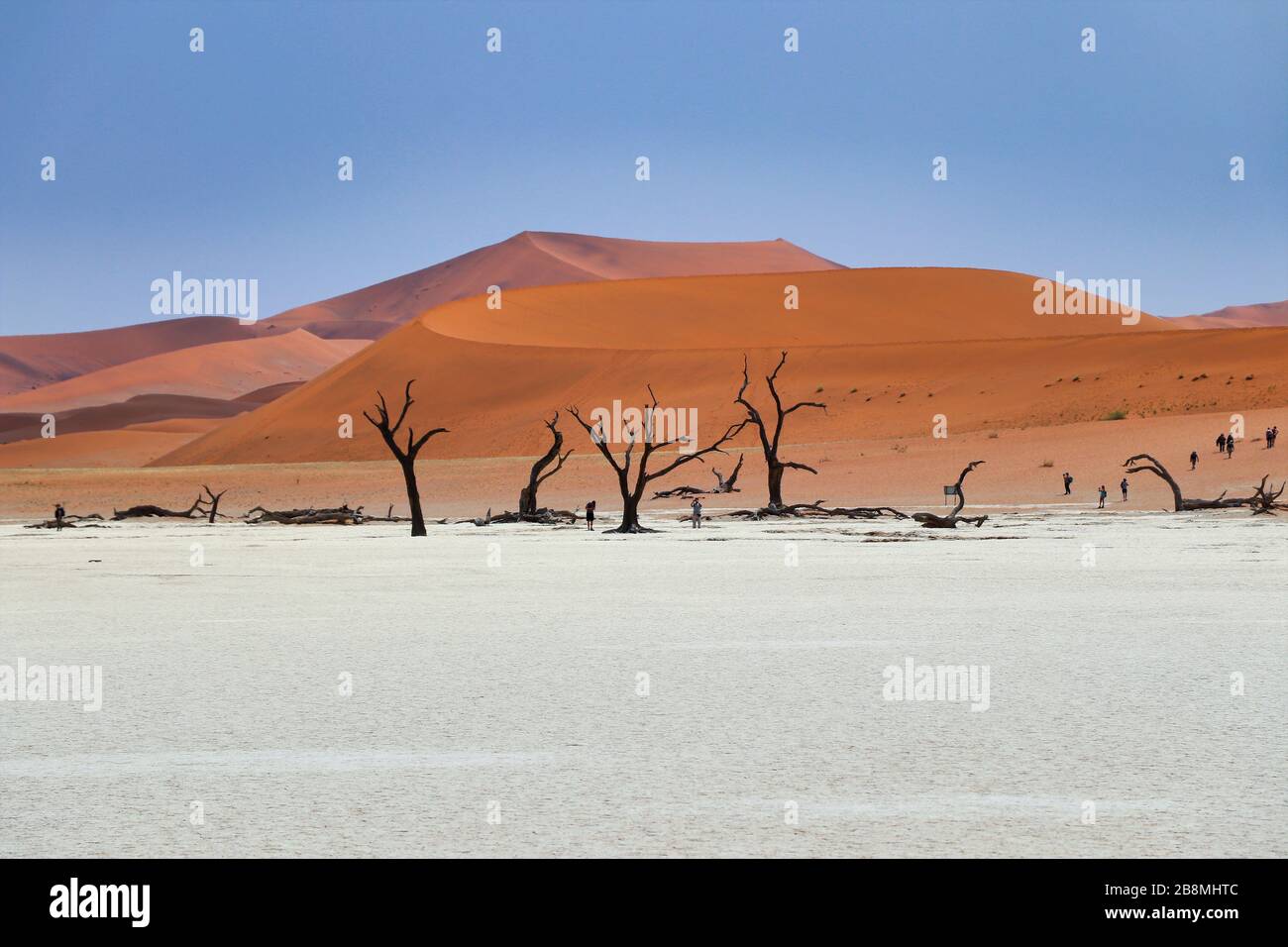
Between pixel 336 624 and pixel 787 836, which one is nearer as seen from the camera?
pixel 787 836

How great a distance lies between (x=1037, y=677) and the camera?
10891 millimetres

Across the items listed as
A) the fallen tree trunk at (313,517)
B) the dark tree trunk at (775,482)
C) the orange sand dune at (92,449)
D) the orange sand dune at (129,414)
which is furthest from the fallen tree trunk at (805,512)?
the orange sand dune at (129,414)

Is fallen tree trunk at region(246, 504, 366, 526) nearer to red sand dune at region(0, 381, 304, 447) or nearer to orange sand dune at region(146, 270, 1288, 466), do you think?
orange sand dune at region(146, 270, 1288, 466)

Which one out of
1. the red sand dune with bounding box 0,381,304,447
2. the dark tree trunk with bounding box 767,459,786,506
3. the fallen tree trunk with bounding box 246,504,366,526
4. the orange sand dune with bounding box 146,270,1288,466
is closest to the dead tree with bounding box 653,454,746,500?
the dark tree trunk with bounding box 767,459,786,506

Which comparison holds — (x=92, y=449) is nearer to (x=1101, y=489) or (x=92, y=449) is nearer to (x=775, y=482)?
(x=775, y=482)

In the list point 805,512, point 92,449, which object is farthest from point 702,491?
point 92,449

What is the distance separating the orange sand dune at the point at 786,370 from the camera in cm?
8119

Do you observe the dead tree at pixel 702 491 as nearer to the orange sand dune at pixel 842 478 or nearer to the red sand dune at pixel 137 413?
the orange sand dune at pixel 842 478

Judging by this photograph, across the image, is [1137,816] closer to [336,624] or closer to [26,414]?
[336,624]

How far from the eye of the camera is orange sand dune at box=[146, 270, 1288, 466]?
81.2 meters

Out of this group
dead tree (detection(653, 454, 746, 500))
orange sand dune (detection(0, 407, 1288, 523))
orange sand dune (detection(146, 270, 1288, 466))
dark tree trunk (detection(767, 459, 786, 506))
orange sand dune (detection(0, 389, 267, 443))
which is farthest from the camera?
orange sand dune (detection(0, 389, 267, 443))
